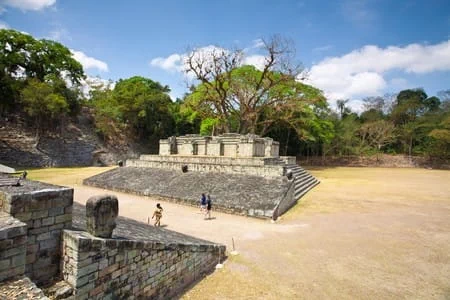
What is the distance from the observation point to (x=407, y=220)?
33.6 feet

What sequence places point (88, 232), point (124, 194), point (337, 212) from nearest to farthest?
point (88, 232), point (337, 212), point (124, 194)

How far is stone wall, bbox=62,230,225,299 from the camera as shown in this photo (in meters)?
3.64

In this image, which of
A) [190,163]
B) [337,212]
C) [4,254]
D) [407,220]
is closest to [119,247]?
[4,254]

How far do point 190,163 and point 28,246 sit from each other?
513 inches

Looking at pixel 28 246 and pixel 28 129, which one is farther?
pixel 28 129

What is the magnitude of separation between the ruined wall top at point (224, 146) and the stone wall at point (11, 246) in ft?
50.5

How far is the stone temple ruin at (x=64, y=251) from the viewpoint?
125 inches

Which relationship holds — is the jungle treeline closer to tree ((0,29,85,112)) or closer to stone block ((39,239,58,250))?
tree ((0,29,85,112))

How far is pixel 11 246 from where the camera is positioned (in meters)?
3.15

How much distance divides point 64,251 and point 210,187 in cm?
992

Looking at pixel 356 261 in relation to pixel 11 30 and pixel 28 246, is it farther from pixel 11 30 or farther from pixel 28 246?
pixel 11 30

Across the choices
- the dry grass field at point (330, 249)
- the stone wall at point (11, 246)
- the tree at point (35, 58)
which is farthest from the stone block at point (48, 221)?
the tree at point (35, 58)

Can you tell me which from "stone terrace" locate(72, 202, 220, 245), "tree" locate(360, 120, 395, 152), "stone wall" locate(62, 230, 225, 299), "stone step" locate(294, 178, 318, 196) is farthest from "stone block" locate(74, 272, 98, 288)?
"tree" locate(360, 120, 395, 152)

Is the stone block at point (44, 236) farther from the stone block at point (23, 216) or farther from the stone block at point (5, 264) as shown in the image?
the stone block at point (5, 264)
